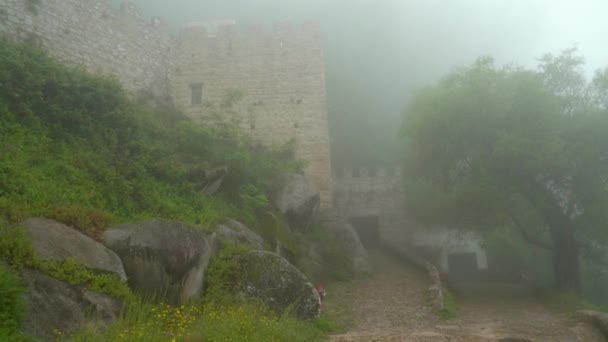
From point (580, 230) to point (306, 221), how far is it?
9057mm

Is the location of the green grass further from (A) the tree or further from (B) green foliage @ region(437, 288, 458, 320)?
(A) the tree

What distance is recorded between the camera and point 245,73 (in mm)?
18344

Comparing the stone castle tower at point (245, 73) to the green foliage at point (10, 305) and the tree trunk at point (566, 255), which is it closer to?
the tree trunk at point (566, 255)

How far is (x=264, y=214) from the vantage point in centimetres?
1330

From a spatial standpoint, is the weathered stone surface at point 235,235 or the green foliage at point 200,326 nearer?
the green foliage at point 200,326

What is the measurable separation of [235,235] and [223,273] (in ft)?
5.41

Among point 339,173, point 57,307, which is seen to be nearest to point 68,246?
point 57,307

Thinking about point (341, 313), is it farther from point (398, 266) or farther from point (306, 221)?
point (398, 266)

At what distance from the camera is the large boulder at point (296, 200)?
14.6 metres

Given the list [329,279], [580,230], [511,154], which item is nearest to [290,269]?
[329,279]

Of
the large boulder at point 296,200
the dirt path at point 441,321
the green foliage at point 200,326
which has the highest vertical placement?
the large boulder at point 296,200

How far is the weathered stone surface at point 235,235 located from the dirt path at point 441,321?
2.94 m

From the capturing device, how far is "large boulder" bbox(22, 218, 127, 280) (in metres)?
6.56

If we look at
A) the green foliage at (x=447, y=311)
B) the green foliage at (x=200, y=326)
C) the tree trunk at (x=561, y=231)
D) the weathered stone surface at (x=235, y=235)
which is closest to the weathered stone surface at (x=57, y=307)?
the green foliage at (x=200, y=326)
